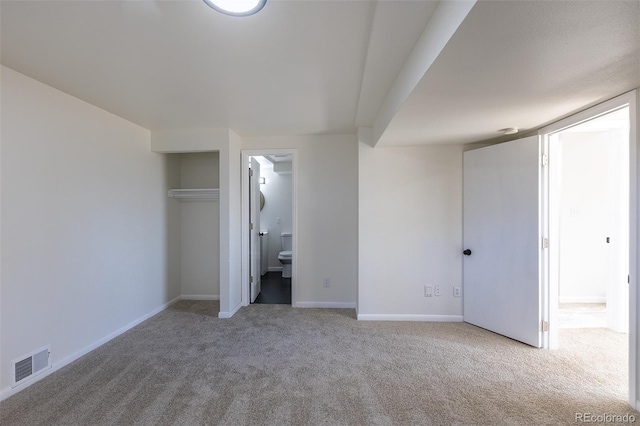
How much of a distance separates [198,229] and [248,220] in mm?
803

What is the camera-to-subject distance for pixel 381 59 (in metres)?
1.66

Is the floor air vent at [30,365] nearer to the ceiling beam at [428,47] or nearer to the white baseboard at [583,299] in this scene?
the ceiling beam at [428,47]

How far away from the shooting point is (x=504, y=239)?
2.69 metres

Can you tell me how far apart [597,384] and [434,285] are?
1408 millimetres

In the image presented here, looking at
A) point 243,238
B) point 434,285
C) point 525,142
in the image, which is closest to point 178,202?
point 243,238

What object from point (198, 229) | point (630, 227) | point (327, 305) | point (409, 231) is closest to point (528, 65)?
point (630, 227)

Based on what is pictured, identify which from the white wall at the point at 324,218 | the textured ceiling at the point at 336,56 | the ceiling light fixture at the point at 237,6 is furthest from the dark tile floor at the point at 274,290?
the ceiling light fixture at the point at 237,6

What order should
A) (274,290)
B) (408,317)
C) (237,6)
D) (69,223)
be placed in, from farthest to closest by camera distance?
(274,290)
(408,317)
(69,223)
(237,6)

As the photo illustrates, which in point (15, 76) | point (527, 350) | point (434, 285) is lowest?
point (527, 350)

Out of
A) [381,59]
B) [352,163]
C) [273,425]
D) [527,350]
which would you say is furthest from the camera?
[352,163]

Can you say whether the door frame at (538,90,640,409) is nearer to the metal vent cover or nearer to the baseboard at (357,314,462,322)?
the baseboard at (357,314,462,322)

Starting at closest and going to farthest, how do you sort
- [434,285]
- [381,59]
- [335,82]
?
[381,59] < [335,82] < [434,285]

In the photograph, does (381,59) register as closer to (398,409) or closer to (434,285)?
(398,409)

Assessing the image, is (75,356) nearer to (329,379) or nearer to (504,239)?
(329,379)
